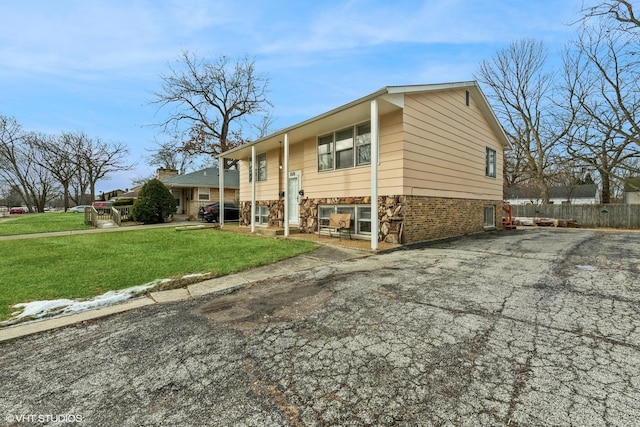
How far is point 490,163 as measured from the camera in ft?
42.5

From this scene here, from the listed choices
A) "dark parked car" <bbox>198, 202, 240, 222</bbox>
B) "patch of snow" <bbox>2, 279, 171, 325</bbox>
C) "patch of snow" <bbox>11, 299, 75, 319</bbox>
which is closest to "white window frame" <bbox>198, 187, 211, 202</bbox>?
"dark parked car" <bbox>198, 202, 240, 222</bbox>

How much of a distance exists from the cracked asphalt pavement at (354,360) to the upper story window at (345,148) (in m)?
6.07

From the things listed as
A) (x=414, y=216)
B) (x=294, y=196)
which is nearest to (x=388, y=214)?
(x=414, y=216)

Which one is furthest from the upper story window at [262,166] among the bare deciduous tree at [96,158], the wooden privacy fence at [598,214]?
the bare deciduous tree at [96,158]

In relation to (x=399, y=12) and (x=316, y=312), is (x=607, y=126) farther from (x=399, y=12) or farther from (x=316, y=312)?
(x=316, y=312)

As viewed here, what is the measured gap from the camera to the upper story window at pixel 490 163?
1261cm

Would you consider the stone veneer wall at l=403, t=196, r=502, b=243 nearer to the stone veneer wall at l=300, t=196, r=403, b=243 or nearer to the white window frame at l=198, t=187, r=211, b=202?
the stone veneer wall at l=300, t=196, r=403, b=243

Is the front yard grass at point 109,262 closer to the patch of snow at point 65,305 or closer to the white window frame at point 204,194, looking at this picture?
the patch of snow at point 65,305

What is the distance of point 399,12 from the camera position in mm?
9219

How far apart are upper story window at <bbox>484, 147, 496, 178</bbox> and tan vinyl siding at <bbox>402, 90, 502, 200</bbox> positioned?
0.26 metres

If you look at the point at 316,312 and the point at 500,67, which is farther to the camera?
the point at 500,67

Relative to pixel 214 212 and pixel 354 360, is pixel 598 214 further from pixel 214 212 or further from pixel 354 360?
pixel 214 212

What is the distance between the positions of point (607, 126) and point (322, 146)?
Result: 1686cm

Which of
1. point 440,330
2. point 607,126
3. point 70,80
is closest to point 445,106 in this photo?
point 440,330
